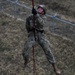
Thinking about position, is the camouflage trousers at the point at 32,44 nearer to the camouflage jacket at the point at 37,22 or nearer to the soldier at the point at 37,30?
the soldier at the point at 37,30

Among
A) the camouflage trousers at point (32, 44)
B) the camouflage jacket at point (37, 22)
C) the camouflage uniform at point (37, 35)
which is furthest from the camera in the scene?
the camouflage trousers at point (32, 44)

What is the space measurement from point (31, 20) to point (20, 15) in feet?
19.2

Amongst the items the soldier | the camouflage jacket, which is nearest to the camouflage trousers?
Result: the soldier

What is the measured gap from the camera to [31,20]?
11.0 meters

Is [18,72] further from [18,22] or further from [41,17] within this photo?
[18,22]

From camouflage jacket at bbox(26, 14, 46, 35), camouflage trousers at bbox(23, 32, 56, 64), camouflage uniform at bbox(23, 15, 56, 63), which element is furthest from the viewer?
camouflage trousers at bbox(23, 32, 56, 64)

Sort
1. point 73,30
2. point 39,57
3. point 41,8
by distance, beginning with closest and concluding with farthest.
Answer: point 41,8
point 39,57
point 73,30

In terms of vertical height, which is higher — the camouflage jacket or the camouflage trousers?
the camouflage jacket

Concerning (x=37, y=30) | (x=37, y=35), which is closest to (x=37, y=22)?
(x=37, y=30)

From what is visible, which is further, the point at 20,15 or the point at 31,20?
the point at 20,15

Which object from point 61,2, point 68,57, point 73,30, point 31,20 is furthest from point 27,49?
point 61,2

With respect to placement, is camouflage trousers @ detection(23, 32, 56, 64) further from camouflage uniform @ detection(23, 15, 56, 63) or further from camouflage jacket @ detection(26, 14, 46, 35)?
camouflage jacket @ detection(26, 14, 46, 35)

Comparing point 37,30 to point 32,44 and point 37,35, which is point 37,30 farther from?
point 32,44

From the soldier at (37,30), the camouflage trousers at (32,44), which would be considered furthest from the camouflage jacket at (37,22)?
the camouflage trousers at (32,44)
